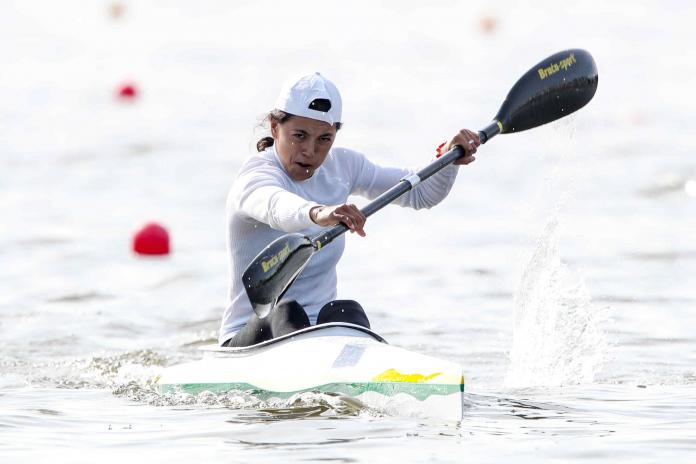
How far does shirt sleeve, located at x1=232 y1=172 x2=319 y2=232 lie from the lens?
5.12 meters

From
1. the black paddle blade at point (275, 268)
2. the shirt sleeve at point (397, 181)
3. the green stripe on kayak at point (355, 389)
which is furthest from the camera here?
the shirt sleeve at point (397, 181)

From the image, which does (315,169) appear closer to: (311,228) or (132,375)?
(311,228)

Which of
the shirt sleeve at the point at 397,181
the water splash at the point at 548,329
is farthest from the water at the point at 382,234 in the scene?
the shirt sleeve at the point at 397,181

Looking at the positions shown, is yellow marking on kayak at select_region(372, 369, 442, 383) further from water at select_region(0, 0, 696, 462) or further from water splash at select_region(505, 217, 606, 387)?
water splash at select_region(505, 217, 606, 387)

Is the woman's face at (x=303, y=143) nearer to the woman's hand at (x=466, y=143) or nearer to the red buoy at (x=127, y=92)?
the woman's hand at (x=466, y=143)

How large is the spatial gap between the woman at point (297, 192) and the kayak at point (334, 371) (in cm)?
11

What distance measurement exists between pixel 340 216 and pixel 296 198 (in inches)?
9.8

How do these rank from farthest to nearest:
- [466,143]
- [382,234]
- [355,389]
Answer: [382,234]
[466,143]
[355,389]

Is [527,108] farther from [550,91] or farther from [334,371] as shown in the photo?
[334,371]

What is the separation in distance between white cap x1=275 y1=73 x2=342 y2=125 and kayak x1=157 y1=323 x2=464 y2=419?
0.85 metres

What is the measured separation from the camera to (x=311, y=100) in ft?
17.7

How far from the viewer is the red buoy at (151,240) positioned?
1141 cm

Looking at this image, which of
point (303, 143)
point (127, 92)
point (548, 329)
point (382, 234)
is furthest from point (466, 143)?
point (127, 92)

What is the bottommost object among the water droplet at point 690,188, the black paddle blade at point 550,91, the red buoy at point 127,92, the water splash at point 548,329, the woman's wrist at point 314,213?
the water splash at point 548,329
